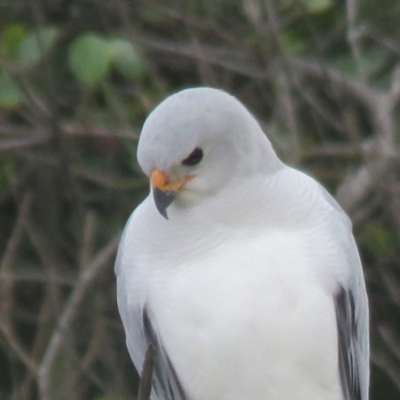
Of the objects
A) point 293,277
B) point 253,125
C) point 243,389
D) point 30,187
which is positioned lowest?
point 30,187

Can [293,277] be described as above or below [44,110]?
above

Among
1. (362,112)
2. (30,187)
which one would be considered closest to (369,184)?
(362,112)

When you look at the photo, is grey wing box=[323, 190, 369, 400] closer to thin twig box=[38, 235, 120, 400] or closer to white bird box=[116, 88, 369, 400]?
white bird box=[116, 88, 369, 400]

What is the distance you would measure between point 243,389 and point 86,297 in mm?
2245

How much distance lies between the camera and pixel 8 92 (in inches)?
208

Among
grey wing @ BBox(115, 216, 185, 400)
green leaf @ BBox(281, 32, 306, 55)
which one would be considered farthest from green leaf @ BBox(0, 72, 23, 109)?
grey wing @ BBox(115, 216, 185, 400)

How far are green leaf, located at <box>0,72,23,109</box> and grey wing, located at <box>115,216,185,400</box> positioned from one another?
5.53 ft

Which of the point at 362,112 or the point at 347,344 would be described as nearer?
the point at 347,344

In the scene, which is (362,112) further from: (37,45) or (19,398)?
(19,398)

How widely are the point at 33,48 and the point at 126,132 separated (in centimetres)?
50

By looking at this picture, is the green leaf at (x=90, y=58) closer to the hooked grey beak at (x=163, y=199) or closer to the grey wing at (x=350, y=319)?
the grey wing at (x=350, y=319)

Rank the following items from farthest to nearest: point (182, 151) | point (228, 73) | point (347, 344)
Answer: point (228, 73)
point (347, 344)
point (182, 151)

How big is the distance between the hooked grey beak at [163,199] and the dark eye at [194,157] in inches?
3.2

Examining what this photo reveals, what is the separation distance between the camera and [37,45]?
17.6ft
